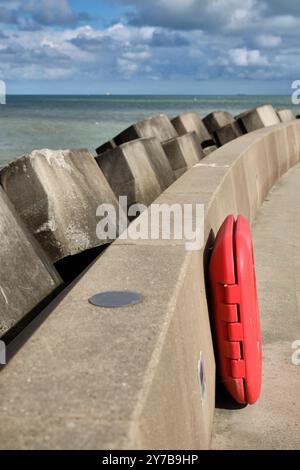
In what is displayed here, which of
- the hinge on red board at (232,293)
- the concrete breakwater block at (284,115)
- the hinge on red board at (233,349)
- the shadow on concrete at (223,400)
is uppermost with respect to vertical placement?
the hinge on red board at (232,293)

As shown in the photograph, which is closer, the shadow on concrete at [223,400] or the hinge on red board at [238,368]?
the hinge on red board at [238,368]

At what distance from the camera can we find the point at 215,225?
164 inches

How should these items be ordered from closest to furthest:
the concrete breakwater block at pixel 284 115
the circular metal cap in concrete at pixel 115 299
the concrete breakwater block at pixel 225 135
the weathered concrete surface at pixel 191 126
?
the circular metal cap in concrete at pixel 115 299 → the weathered concrete surface at pixel 191 126 → the concrete breakwater block at pixel 225 135 → the concrete breakwater block at pixel 284 115

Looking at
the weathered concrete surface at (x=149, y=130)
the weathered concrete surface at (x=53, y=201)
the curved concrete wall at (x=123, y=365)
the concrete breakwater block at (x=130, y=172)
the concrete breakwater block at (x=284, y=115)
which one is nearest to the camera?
the curved concrete wall at (x=123, y=365)

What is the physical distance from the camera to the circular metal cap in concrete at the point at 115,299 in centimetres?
243

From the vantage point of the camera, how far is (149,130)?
9.02 metres

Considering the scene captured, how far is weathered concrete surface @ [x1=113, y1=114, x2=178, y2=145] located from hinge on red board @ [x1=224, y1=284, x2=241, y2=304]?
572cm

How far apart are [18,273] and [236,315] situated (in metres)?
1.02

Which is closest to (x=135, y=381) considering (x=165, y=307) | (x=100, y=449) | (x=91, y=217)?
(x=100, y=449)

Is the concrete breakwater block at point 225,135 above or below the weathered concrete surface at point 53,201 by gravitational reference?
below

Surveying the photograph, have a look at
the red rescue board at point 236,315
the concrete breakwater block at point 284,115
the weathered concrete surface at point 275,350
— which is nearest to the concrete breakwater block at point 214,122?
the concrete breakwater block at point 284,115

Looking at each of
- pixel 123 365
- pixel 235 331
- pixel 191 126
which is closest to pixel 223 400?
pixel 235 331

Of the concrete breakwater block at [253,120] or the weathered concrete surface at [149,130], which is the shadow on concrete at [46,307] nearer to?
the weathered concrete surface at [149,130]

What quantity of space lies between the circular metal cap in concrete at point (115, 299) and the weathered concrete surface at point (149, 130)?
19.8ft
